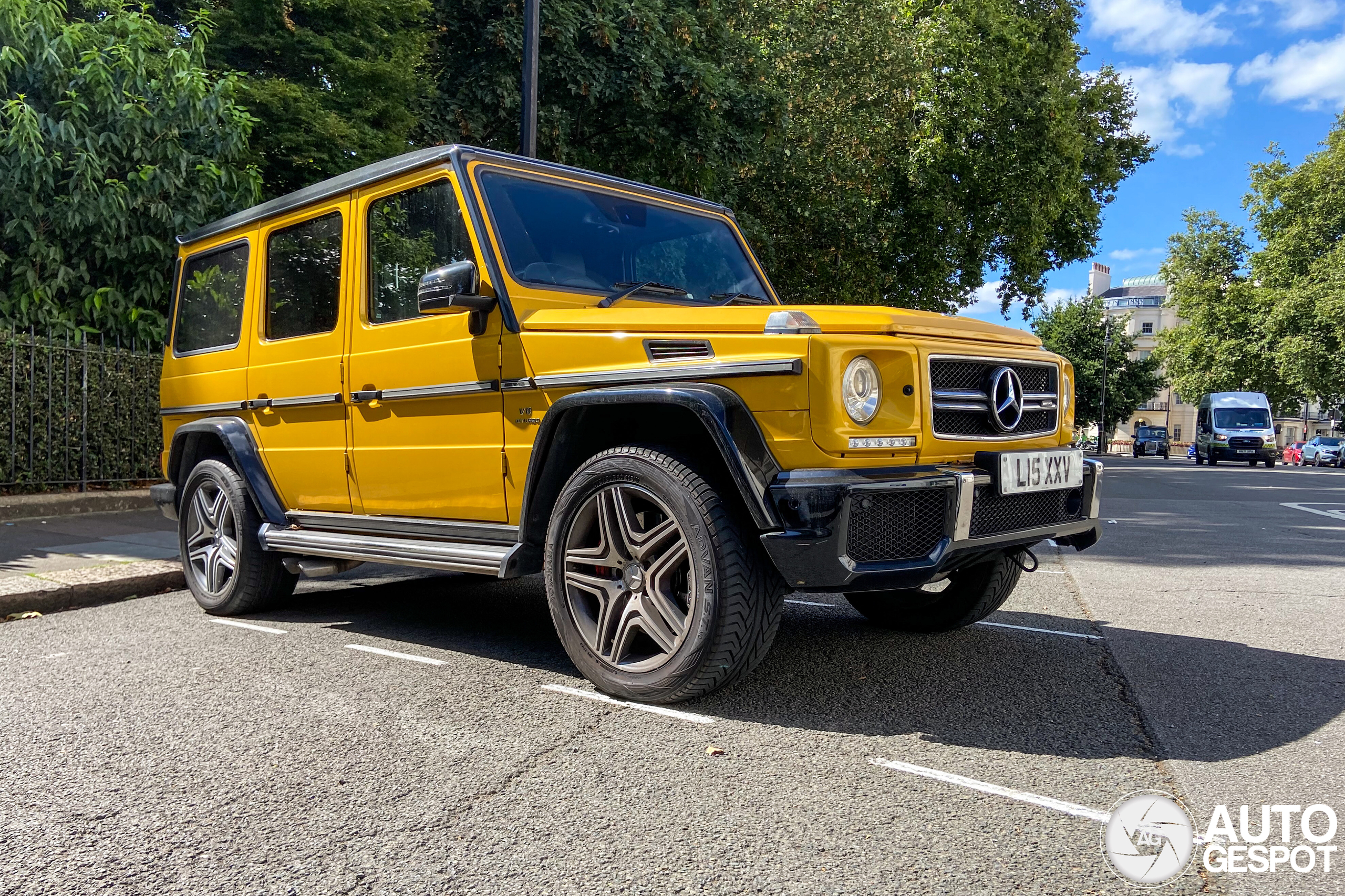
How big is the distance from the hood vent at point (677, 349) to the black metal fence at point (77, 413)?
769 centimetres

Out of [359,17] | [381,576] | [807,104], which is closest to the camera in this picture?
[381,576]

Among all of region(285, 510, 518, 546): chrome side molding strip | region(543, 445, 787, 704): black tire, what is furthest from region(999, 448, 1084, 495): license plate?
region(285, 510, 518, 546): chrome side molding strip

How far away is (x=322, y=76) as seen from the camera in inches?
519

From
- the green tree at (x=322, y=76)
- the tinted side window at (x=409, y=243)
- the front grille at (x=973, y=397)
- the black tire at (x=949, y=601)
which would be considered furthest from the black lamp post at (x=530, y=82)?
the front grille at (x=973, y=397)

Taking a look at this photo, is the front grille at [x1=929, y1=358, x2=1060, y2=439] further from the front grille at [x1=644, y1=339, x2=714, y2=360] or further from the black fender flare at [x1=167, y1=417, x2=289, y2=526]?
the black fender flare at [x1=167, y1=417, x2=289, y2=526]

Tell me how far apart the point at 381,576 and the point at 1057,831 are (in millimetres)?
5455

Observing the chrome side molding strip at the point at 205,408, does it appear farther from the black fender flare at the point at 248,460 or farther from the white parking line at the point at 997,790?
the white parking line at the point at 997,790

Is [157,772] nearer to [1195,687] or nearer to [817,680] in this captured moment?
[817,680]

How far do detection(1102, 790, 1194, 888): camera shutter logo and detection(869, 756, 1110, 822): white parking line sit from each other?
0.06 m

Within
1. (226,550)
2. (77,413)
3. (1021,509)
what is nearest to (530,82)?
(77,413)

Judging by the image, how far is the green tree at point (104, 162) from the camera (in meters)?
9.36

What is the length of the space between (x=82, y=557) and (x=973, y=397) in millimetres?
6111

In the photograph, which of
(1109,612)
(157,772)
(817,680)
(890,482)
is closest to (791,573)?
→ (890,482)

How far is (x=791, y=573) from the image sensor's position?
11.0 feet
